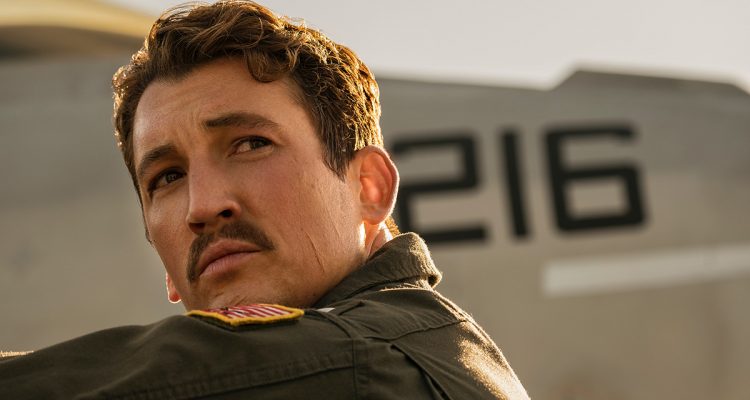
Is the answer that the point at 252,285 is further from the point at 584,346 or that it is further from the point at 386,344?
the point at 584,346

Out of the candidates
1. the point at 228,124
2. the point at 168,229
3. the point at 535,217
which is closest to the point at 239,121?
the point at 228,124

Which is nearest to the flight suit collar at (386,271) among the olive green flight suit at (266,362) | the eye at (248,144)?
the olive green flight suit at (266,362)

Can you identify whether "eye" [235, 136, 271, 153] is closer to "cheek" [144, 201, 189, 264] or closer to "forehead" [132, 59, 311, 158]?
"forehead" [132, 59, 311, 158]

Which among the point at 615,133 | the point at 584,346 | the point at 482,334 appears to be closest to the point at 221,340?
the point at 482,334

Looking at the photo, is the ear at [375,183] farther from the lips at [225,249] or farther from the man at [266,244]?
the lips at [225,249]

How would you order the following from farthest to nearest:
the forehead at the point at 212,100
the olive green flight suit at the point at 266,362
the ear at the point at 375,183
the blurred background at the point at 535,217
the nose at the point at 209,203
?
the blurred background at the point at 535,217 → the ear at the point at 375,183 → the forehead at the point at 212,100 → the nose at the point at 209,203 → the olive green flight suit at the point at 266,362

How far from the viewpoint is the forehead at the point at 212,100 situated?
168 centimetres

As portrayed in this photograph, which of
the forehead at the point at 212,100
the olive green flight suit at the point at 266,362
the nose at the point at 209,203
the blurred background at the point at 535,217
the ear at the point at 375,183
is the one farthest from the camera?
the blurred background at the point at 535,217

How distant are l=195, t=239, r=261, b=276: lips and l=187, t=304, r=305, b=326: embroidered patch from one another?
1.02 ft

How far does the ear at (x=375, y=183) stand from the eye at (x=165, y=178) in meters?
0.33

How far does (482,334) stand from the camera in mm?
1614

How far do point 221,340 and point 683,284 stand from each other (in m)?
6.20

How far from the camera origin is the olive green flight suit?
3.62 feet

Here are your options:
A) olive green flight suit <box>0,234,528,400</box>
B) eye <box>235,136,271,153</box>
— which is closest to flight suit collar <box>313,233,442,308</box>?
olive green flight suit <box>0,234,528,400</box>
